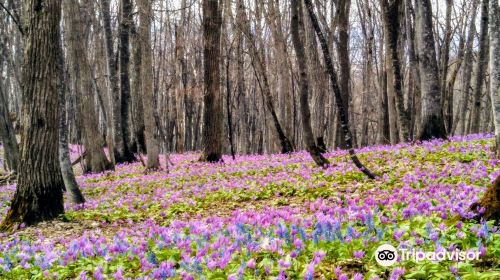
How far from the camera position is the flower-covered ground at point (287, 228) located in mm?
4211

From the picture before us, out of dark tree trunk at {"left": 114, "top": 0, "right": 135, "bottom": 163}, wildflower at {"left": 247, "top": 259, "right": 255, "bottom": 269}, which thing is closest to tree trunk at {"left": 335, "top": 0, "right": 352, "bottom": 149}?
dark tree trunk at {"left": 114, "top": 0, "right": 135, "bottom": 163}

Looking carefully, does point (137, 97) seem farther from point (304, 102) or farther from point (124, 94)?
point (304, 102)

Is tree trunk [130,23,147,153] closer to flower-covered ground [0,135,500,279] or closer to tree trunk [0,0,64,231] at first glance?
flower-covered ground [0,135,500,279]

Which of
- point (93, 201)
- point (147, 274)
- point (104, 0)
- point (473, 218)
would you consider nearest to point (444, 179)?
point (473, 218)

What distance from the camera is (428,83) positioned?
1437cm

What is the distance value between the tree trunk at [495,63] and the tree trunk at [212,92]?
9927 mm

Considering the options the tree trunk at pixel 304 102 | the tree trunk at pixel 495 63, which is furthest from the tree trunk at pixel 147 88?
the tree trunk at pixel 495 63

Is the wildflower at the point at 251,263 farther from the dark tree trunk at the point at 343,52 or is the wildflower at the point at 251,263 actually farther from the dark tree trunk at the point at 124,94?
the dark tree trunk at the point at 124,94

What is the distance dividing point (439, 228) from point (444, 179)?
3641 millimetres

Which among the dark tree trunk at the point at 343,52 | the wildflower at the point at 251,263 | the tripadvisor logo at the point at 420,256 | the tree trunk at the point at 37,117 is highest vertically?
the dark tree trunk at the point at 343,52

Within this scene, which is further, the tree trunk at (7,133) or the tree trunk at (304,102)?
the tree trunk at (7,133)

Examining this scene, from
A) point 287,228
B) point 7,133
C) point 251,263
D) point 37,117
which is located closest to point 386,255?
point 251,263

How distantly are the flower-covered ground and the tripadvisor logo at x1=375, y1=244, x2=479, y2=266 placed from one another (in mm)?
60

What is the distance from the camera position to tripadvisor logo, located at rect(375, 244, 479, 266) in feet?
13.0
